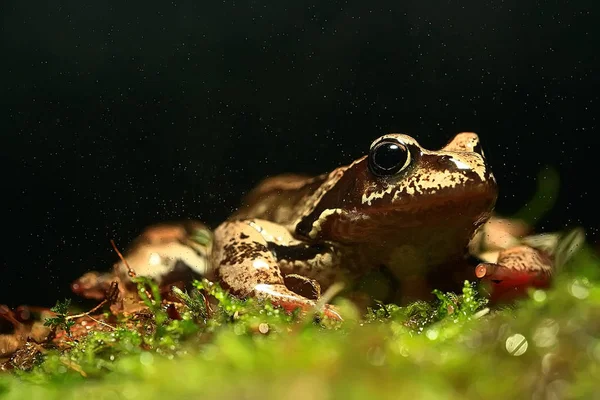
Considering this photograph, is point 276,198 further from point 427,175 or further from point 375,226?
point 427,175

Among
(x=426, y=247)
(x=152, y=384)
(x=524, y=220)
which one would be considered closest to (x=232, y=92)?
(x=426, y=247)

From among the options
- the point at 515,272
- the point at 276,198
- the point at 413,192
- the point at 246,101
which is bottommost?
the point at 515,272

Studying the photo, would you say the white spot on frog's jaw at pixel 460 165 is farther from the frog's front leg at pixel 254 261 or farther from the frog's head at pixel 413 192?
the frog's front leg at pixel 254 261

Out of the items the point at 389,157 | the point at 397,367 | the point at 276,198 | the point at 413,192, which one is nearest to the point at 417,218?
the point at 413,192

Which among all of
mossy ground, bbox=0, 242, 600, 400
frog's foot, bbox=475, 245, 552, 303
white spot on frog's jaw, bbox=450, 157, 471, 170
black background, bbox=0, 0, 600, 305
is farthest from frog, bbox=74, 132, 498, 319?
mossy ground, bbox=0, 242, 600, 400

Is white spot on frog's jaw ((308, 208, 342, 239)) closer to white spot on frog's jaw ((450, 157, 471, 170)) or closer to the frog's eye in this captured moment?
the frog's eye

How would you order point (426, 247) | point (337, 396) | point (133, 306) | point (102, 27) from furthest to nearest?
point (102, 27) → point (133, 306) → point (426, 247) → point (337, 396)

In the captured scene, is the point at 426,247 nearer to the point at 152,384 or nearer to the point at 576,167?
the point at 576,167
